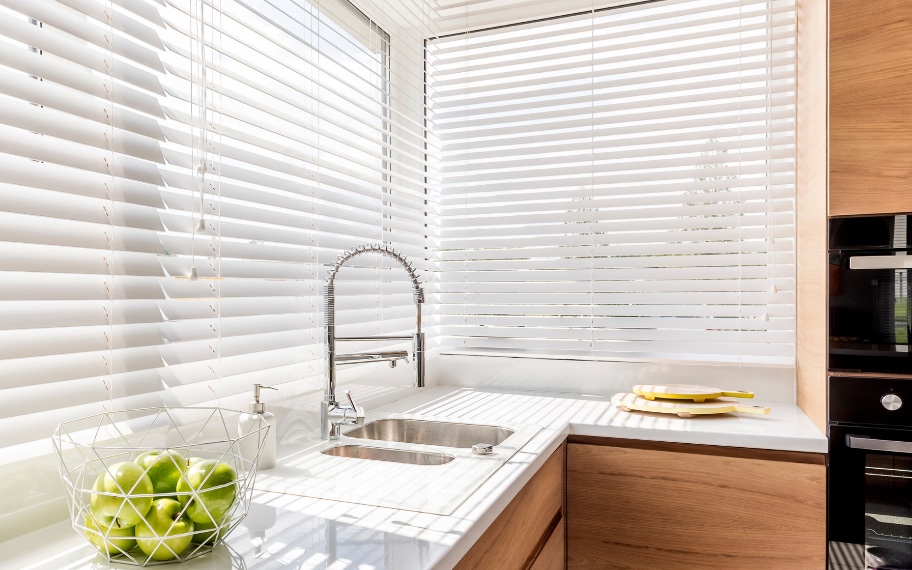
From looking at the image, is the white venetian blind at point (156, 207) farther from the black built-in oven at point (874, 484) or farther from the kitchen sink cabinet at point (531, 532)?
the black built-in oven at point (874, 484)

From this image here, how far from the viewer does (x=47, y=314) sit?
3.30 feet

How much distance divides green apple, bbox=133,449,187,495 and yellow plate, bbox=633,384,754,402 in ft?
4.88

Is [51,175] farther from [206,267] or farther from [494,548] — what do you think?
[494,548]

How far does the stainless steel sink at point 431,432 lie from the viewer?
5.83ft

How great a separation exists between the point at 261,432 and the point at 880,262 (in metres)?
1.60

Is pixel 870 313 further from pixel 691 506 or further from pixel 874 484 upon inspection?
pixel 691 506

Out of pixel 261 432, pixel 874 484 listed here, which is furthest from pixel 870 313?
pixel 261 432

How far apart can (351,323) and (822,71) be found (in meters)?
1.52

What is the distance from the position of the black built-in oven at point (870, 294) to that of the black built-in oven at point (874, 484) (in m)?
0.07

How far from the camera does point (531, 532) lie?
144 cm

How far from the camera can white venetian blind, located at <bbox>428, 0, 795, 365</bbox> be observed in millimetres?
2100

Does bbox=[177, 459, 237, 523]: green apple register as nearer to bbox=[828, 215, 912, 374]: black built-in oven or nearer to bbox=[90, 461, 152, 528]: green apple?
bbox=[90, 461, 152, 528]: green apple

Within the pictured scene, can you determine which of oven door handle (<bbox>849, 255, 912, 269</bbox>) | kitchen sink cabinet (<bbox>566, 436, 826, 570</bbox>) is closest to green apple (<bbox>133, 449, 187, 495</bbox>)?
kitchen sink cabinet (<bbox>566, 436, 826, 570</bbox>)

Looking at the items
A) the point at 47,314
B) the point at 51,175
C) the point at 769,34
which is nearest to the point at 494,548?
the point at 47,314
